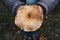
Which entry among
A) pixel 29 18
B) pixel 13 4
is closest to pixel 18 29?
pixel 13 4

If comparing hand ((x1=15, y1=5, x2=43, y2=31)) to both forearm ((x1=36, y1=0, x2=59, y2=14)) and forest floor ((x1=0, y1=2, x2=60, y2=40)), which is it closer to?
forearm ((x1=36, y1=0, x2=59, y2=14))

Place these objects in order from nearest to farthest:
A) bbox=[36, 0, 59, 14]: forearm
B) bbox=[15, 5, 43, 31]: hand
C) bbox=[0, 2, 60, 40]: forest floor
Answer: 1. bbox=[15, 5, 43, 31]: hand
2. bbox=[36, 0, 59, 14]: forearm
3. bbox=[0, 2, 60, 40]: forest floor

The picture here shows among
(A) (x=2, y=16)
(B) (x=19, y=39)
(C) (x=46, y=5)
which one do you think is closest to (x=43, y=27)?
(B) (x=19, y=39)

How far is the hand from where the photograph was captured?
5.70 ft

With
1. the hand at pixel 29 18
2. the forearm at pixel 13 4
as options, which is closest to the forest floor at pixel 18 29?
the forearm at pixel 13 4

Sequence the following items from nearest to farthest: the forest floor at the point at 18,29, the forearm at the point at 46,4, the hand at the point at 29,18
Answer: the hand at the point at 29,18 < the forearm at the point at 46,4 < the forest floor at the point at 18,29

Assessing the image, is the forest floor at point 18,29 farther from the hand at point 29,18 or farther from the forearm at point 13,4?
the hand at point 29,18

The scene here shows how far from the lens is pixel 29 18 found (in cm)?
175

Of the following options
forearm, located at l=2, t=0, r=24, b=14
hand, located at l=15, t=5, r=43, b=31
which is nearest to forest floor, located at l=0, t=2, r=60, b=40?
forearm, located at l=2, t=0, r=24, b=14

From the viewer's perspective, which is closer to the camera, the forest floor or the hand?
the hand

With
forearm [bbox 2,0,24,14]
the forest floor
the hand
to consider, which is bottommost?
the forest floor

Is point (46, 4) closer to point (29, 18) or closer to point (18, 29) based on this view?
point (29, 18)

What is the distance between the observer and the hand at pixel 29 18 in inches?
68.4

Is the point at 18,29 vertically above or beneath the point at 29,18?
beneath
